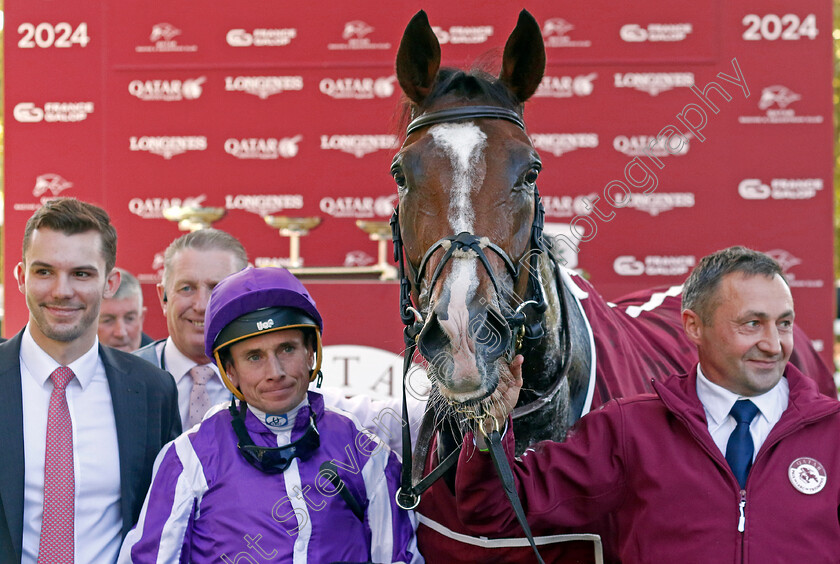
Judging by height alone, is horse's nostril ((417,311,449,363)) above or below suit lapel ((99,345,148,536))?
above

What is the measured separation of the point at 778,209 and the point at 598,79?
1855 millimetres

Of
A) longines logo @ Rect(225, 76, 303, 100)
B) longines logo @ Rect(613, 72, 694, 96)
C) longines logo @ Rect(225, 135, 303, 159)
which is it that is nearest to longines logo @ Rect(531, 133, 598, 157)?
longines logo @ Rect(613, 72, 694, 96)

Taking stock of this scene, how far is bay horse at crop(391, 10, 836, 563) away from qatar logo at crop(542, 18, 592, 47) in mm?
4780

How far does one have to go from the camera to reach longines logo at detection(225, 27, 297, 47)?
21.9 ft

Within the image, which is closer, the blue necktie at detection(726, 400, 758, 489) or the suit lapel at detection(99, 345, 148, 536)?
the blue necktie at detection(726, 400, 758, 489)

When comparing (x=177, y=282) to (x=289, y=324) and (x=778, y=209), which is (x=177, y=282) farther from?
(x=778, y=209)

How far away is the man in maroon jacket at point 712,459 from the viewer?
64.3 inches

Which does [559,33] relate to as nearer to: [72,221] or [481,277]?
[72,221]

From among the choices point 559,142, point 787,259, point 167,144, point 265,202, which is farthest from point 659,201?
point 167,144

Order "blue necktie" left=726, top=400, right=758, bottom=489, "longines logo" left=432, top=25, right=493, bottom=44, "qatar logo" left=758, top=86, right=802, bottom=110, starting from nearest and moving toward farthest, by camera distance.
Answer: "blue necktie" left=726, top=400, right=758, bottom=489, "qatar logo" left=758, top=86, right=802, bottom=110, "longines logo" left=432, top=25, right=493, bottom=44

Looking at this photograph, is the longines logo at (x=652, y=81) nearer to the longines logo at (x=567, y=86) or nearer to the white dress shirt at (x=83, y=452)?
the longines logo at (x=567, y=86)

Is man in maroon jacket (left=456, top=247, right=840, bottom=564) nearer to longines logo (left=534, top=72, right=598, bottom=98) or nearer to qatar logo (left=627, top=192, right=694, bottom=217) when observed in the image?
qatar logo (left=627, top=192, right=694, bottom=217)

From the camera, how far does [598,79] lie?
6.47m

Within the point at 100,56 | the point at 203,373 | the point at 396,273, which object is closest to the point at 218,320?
the point at 203,373
